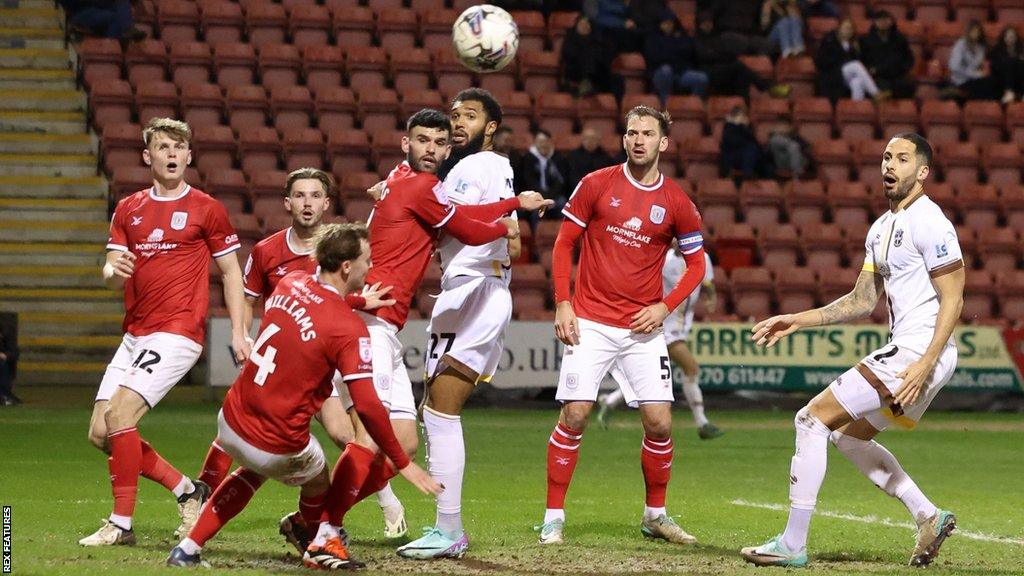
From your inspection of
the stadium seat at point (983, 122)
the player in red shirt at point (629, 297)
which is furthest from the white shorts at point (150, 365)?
the stadium seat at point (983, 122)

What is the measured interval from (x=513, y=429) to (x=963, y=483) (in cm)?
521

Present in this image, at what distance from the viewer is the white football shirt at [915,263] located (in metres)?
7.16

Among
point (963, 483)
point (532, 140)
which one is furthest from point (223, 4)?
point (963, 483)

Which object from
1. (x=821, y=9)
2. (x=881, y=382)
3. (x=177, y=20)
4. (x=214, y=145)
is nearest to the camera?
(x=881, y=382)

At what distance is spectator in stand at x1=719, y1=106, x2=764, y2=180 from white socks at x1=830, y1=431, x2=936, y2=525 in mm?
13200

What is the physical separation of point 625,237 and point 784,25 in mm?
15322

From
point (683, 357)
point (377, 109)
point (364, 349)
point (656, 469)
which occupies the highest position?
point (377, 109)

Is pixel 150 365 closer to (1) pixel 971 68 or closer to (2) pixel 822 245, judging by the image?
(2) pixel 822 245

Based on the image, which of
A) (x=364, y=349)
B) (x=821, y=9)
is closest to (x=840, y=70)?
(x=821, y=9)

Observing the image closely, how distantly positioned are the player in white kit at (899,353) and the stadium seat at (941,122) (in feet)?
50.1

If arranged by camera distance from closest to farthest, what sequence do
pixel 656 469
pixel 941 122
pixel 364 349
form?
pixel 364 349, pixel 656 469, pixel 941 122

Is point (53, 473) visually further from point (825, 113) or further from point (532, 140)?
point (825, 113)

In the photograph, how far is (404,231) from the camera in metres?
7.55

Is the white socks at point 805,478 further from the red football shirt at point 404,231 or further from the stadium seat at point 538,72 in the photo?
the stadium seat at point 538,72
